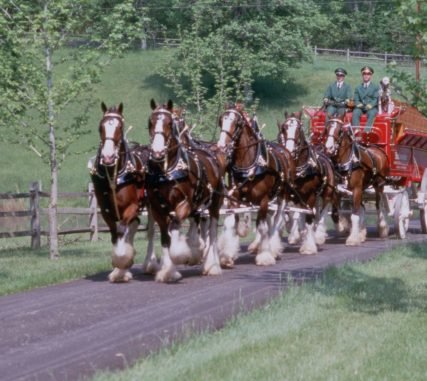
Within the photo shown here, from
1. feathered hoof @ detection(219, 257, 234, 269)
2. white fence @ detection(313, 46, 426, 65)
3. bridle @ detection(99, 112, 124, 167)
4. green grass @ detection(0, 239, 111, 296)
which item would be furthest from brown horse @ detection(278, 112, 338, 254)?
white fence @ detection(313, 46, 426, 65)

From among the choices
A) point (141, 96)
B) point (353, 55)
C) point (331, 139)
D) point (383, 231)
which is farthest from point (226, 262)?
point (353, 55)

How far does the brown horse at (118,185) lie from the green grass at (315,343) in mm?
Result: 2715

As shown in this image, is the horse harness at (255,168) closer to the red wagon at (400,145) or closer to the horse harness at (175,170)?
the horse harness at (175,170)

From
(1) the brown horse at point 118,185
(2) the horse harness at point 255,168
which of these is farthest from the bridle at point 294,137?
(1) the brown horse at point 118,185

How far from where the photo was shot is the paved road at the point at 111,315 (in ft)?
32.4

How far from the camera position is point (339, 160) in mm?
23172

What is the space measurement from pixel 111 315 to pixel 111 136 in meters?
3.37

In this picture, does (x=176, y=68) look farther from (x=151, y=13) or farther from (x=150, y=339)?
(x=151, y=13)

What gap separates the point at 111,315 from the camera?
1252cm

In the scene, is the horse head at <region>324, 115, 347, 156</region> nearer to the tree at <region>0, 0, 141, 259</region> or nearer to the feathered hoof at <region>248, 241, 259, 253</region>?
the feathered hoof at <region>248, 241, 259, 253</region>

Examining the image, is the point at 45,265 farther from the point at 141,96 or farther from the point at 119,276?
the point at 141,96

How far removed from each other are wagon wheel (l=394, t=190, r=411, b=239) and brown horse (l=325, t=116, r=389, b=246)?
974 mm

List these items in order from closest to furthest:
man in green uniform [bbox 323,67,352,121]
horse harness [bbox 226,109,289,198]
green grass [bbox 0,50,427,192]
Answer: horse harness [bbox 226,109,289,198]
man in green uniform [bbox 323,67,352,121]
green grass [bbox 0,50,427,192]

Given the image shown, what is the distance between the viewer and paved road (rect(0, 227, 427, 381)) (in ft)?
32.4
